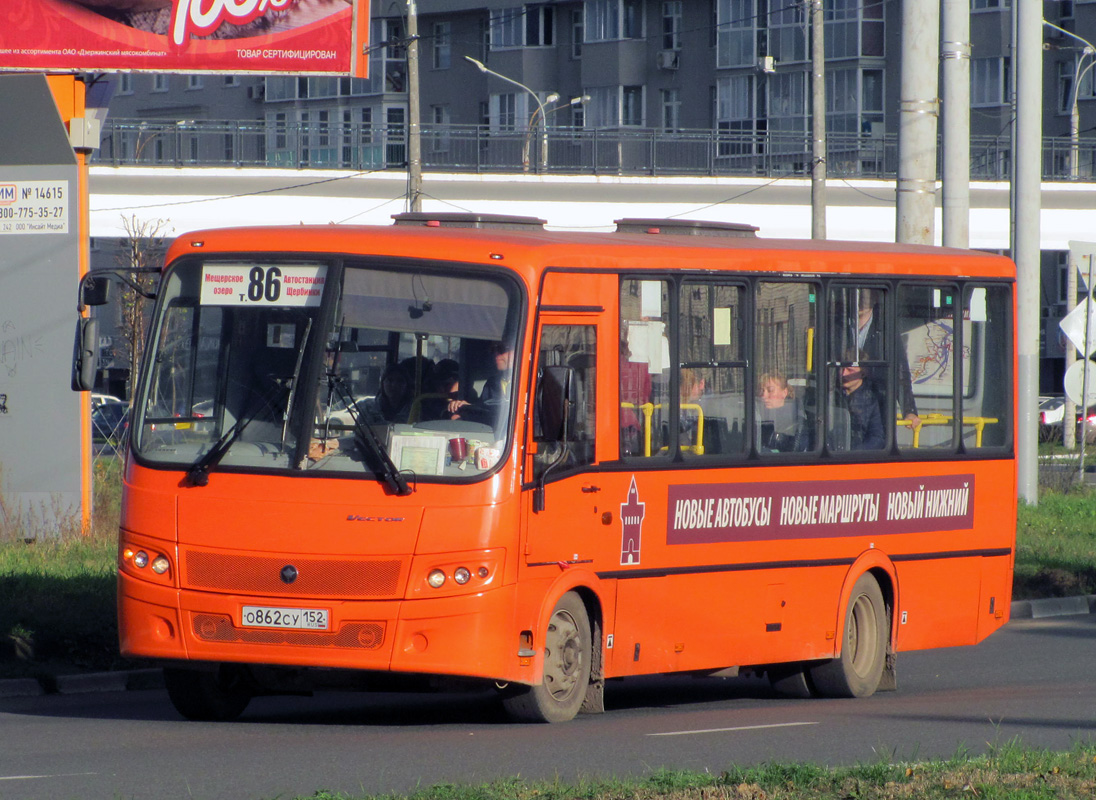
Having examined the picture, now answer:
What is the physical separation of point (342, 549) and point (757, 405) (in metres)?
3.16

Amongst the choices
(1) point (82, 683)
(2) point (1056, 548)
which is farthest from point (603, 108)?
(1) point (82, 683)

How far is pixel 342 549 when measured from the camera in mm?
9086

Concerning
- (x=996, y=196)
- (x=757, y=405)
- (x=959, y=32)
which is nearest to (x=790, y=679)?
(x=757, y=405)

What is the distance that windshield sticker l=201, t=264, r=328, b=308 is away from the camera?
958 centimetres

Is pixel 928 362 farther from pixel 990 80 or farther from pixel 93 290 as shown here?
pixel 990 80

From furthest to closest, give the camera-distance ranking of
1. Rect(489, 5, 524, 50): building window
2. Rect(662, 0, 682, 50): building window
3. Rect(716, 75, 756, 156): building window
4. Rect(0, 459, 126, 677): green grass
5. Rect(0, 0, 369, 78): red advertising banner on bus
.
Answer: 1. Rect(489, 5, 524, 50): building window
2. Rect(662, 0, 682, 50): building window
3. Rect(716, 75, 756, 156): building window
4. Rect(0, 0, 369, 78): red advertising banner on bus
5. Rect(0, 459, 126, 677): green grass

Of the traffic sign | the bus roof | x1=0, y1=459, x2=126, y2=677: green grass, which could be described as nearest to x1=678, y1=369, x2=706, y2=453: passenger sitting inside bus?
the bus roof

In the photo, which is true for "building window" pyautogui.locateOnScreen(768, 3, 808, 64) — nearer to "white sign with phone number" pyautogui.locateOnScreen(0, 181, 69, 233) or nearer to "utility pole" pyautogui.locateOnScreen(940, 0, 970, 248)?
"utility pole" pyautogui.locateOnScreen(940, 0, 970, 248)

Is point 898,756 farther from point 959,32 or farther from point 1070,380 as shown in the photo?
point 1070,380

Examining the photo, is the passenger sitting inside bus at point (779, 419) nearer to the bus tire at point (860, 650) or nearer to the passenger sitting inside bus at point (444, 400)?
the bus tire at point (860, 650)

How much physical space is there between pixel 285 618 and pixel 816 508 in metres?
3.83

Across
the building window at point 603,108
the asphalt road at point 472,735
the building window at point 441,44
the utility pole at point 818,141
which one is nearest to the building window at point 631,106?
the building window at point 603,108

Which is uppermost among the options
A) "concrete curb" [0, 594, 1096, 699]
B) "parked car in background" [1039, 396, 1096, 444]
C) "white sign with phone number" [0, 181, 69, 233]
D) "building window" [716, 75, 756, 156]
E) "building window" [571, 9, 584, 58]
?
"building window" [571, 9, 584, 58]

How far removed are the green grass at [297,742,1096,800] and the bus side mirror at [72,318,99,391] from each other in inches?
148
